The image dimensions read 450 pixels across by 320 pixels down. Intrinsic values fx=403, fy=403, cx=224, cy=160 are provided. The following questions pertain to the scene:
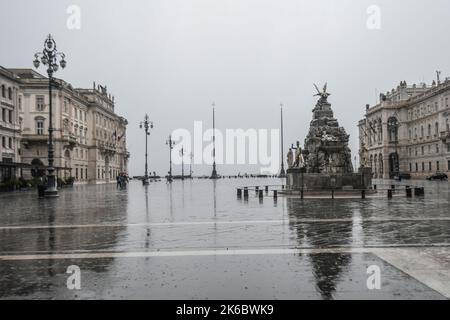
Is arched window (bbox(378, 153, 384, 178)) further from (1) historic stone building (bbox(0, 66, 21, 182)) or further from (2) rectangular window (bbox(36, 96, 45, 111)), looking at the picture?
(1) historic stone building (bbox(0, 66, 21, 182))

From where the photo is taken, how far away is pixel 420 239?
29.9 feet

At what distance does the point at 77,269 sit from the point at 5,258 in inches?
77.6

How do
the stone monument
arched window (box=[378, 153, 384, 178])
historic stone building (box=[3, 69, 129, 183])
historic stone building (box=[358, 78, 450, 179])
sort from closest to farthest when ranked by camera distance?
the stone monument → historic stone building (box=[3, 69, 129, 183]) → historic stone building (box=[358, 78, 450, 179]) → arched window (box=[378, 153, 384, 178])

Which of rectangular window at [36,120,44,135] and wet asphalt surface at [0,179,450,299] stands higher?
rectangular window at [36,120,44,135]

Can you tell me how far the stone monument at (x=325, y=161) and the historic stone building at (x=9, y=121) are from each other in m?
32.3

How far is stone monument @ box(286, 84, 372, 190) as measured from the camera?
28.4 meters

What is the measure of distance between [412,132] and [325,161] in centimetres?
6135

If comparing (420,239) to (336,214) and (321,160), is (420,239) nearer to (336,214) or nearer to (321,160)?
(336,214)

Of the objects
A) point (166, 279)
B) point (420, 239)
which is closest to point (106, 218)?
point (166, 279)

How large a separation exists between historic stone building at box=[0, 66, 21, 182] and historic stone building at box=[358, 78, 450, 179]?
5136cm

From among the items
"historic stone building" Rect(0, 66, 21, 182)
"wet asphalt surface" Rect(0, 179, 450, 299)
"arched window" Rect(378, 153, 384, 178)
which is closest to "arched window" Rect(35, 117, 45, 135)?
"historic stone building" Rect(0, 66, 21, 182)

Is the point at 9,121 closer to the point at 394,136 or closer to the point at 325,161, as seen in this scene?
the point at 325,161
